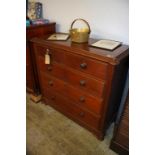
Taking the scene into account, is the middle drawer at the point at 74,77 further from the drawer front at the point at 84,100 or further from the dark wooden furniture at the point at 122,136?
the dark wooden furniture at the point at 122,136

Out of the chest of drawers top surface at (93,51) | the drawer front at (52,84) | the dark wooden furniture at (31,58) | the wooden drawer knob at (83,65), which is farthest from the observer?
the dark wooden furniture at (31,58)

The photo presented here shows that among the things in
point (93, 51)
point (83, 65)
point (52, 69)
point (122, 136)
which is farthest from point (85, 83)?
point (122, 136)

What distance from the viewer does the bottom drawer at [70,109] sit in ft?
5.05

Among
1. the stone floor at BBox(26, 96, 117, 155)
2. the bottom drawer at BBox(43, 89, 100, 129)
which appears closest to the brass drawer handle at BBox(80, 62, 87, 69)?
the bottom drawer at BBox(43, 89, 100, 129)

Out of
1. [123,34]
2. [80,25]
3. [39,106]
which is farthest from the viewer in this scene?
[39,106]

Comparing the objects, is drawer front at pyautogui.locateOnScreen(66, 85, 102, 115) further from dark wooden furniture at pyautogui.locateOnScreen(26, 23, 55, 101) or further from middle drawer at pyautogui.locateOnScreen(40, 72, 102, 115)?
dark wooden furniture at pyautogui.locateOnScreen(26, 23, 55, 101)

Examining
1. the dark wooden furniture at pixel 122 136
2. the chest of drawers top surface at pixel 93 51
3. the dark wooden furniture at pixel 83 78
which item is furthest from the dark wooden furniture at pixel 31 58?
the dark wooden furniture at pixel 122 136

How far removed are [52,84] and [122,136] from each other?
96 cm

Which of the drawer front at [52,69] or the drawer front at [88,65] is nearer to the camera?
the drawer front at [88,65]

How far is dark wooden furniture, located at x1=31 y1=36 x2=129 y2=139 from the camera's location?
1215 mm
